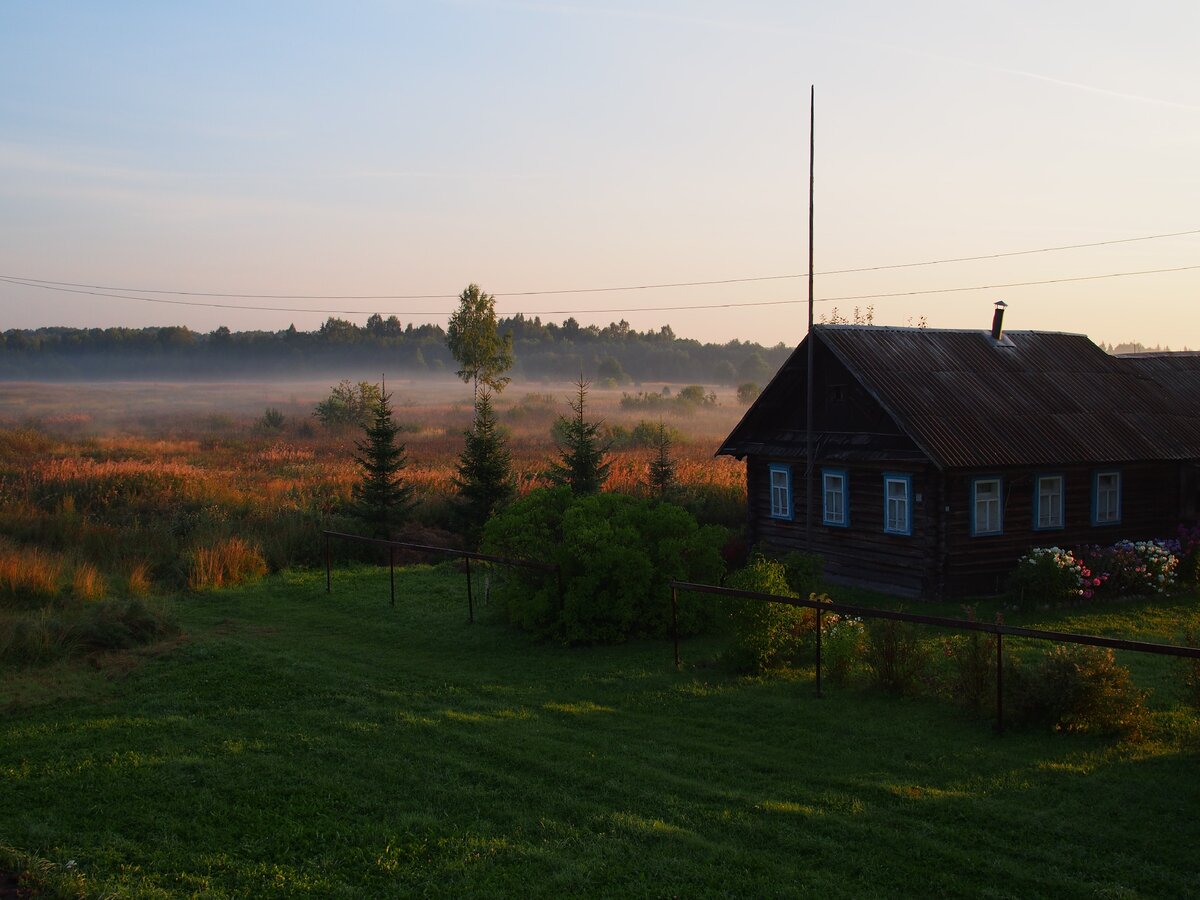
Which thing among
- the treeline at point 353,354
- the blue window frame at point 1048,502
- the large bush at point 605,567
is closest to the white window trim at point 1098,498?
the blue window frame at point 1048,502

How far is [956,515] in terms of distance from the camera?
19.8 meters

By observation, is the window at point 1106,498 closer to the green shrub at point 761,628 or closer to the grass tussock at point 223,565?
the green shrub at point 761,628

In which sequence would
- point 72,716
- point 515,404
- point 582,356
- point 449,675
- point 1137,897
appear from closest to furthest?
point 1137,897 → point 72,716 → point 449,675 → point 515,404 → point 582,356

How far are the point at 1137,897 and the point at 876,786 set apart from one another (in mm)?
2418

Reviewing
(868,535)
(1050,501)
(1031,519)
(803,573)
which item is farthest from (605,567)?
(1050,501)

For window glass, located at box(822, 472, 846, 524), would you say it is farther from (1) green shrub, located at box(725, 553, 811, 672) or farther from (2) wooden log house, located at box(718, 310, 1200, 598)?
(1) green shrub, located at box(725, 553, 811, 672)

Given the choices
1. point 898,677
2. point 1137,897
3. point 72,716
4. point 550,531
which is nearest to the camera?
point 1137,897

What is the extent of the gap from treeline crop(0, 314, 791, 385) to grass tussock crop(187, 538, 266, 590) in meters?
108

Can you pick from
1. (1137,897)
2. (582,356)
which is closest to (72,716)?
(1137,897)

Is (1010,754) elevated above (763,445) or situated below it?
below

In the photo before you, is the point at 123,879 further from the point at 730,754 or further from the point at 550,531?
the point at 550,531

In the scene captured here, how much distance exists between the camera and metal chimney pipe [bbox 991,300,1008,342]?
24.2 m

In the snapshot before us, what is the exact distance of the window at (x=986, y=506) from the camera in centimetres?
1994

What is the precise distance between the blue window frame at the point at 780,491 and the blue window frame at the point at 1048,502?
537 cm
